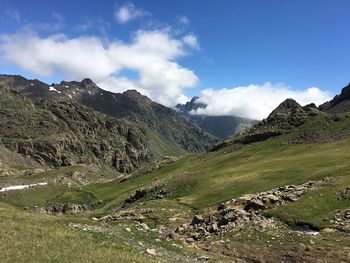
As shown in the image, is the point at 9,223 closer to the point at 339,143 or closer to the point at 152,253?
the point at 152,253

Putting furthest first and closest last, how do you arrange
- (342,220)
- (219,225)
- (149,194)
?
1. (149,194)
2. (219,225)
3. (342,220)

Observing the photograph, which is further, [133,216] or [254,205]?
[133,216]

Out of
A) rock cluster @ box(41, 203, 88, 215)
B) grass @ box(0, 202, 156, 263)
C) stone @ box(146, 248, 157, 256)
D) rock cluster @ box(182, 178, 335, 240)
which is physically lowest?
rock cluster @ box(41, 203, 88, 215)

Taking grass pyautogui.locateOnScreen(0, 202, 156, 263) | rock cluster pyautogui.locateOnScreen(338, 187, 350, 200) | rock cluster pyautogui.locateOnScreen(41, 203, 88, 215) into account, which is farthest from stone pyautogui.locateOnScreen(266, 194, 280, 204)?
rock cluster pyautogui.locateOnScreen(41, 203, 88, 215)

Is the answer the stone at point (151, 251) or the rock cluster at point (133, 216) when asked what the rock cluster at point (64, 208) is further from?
the stone at point (151, 251)

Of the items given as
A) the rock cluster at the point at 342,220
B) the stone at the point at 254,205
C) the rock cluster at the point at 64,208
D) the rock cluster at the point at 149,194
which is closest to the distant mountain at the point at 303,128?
the rock cluster at the point at 149,194

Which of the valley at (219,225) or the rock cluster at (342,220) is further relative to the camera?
the rock cluster at (342,220)

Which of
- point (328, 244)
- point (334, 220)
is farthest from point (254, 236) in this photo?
point (334, 220)

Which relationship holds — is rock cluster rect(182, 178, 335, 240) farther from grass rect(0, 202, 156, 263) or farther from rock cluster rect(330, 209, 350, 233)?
grass rect(0, 202, 156, 263)

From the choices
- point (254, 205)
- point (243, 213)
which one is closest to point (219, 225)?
point (243, 213)

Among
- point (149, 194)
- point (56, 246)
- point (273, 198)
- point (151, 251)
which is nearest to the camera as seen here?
point (56, 246)

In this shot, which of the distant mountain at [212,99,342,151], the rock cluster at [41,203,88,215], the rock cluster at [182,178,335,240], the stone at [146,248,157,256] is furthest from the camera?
the rock cluster at [41,203,88,215]

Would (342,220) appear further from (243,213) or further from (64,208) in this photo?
(64,208)

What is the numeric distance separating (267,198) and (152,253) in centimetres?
2931
